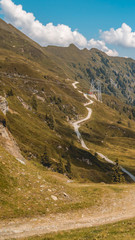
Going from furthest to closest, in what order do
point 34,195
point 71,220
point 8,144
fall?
point 8,144, point 34,195, point 71,220

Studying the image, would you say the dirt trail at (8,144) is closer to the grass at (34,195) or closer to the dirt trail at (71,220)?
the grass at (34,195)

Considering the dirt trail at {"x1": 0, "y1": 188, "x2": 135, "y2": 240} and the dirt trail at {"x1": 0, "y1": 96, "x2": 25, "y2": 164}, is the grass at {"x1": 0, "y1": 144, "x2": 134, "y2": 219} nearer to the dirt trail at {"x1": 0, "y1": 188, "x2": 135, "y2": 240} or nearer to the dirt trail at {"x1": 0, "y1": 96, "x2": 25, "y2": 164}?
the dirt trail at {"x1": 0, "y1": 188, "x2": 135, "y2": 240}

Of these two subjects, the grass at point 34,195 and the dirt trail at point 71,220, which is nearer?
the dirt trail at point 71,220

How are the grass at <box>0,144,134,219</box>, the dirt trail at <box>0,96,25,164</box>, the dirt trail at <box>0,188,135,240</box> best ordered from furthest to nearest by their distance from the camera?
the dirt trail at <box>0,96,25,164</box> → the grass at <box>0,144,134,219</box> → the dirt trail at <box>0,188,135,240</box>

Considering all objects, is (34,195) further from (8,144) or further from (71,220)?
(8,144)

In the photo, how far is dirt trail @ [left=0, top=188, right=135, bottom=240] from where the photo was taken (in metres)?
16.8

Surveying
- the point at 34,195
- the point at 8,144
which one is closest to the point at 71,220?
the point at 34,195

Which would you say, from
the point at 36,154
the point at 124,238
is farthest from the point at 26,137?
the point at 124,238

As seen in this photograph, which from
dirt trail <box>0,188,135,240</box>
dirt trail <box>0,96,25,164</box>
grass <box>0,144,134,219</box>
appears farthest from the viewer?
dirt trail <box>0,96,25,164</box>

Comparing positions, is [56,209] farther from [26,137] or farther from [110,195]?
→ [26,137]

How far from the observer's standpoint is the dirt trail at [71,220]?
55.2ft

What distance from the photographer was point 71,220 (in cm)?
2069

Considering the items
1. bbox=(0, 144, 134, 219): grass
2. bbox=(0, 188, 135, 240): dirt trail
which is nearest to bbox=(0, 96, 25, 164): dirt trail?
bbox=(0, 144, 134, 219): grass

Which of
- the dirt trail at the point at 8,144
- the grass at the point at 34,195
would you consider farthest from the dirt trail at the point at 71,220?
the dirt trail at the point at 8,144
